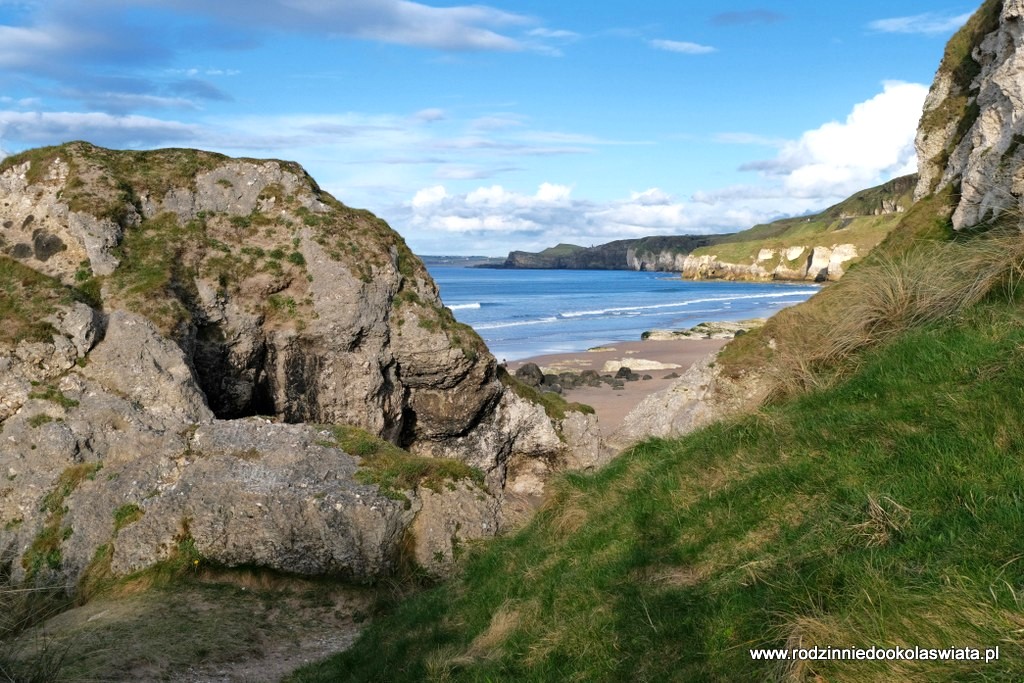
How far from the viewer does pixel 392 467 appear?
17859 mm

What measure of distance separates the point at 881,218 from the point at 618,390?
15663 centimetres

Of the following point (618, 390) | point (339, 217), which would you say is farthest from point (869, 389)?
point (618, 390)

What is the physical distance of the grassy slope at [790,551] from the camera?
232 inches

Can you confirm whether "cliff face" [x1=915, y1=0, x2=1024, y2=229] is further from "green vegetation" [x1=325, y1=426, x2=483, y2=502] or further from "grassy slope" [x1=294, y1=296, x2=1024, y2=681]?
"green vegetation" [x1=325, y1=426, x2=483, y2=502]

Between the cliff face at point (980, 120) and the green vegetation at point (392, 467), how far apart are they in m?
11.8

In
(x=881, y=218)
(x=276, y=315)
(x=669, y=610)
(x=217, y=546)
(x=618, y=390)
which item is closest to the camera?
(x=669, y=610)

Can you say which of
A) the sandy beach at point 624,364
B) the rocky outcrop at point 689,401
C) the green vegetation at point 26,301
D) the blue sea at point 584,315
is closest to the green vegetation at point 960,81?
the rocky outcrop at point 689,401

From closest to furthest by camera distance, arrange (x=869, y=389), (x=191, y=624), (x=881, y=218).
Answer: (x=869, y=389)
(x=191, y=624)
(x=881, y=218)

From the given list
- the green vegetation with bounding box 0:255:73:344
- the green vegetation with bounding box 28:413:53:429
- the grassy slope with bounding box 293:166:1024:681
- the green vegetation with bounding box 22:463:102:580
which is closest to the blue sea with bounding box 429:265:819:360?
the green vegetation with bounding box 0:255:73:344

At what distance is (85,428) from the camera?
1820 centimetres

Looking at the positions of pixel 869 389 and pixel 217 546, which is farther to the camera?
pixel 217 546

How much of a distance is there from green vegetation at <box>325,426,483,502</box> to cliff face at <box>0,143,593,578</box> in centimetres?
6

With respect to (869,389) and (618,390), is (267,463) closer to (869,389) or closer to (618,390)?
(869,389)

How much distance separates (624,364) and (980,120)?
35.9 m
